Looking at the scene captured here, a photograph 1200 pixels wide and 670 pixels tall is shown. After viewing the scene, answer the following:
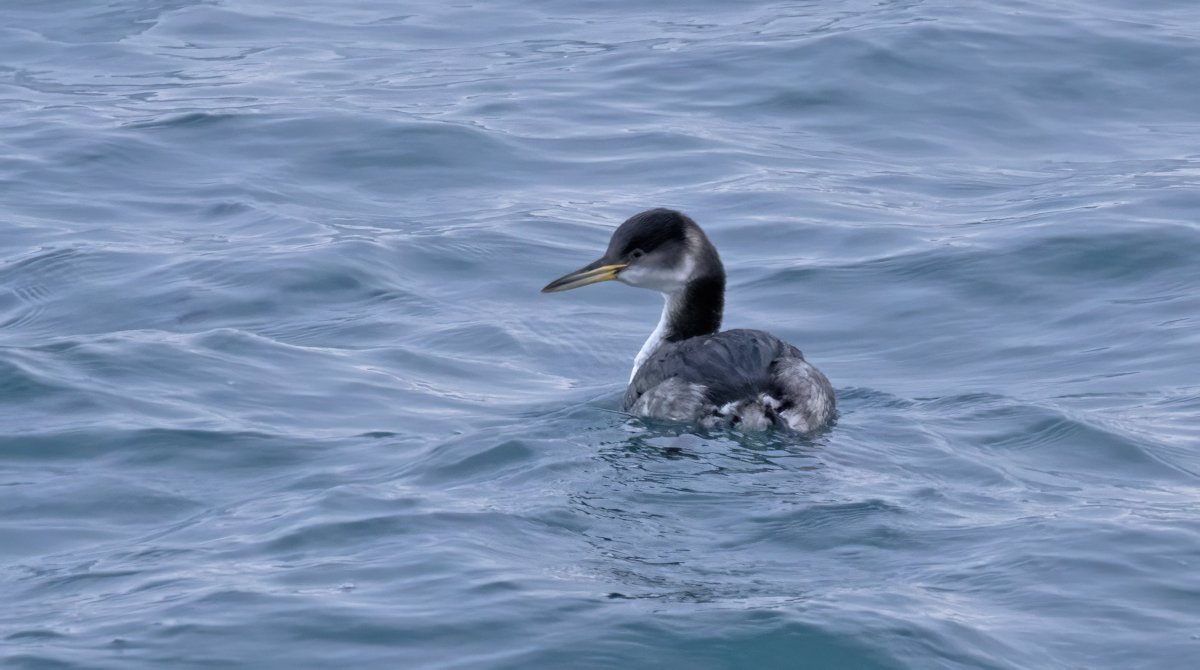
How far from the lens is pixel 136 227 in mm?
12984

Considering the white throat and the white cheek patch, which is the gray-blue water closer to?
the white throat

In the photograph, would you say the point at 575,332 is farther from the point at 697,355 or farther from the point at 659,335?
the point at 697,355

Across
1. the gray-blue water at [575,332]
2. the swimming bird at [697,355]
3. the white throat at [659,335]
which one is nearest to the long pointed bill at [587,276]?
the swimming bird at [697,355]

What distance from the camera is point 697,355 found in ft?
29.9

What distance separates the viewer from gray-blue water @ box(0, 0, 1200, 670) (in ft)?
21.4

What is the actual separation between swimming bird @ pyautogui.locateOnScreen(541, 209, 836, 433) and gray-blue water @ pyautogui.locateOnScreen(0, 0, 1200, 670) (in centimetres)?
17

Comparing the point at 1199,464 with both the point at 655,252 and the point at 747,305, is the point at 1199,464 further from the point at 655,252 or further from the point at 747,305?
the point at 747,305

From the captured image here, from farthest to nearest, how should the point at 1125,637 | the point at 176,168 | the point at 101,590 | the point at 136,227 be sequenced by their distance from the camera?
1. the point at 176,168
2. the point at 136,227
3. the point at 101,590
4. the point at 1125,637

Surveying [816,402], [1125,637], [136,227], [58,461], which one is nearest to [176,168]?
[136,227]

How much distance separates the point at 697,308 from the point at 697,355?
3.46 feet

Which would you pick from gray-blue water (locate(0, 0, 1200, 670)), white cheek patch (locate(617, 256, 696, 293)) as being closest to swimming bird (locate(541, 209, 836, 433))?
white cheek patch (locate(617, 256, 696, 293))

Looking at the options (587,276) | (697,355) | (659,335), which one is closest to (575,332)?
(659,335)

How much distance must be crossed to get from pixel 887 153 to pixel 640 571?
27.9 ft

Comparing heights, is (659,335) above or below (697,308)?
below
